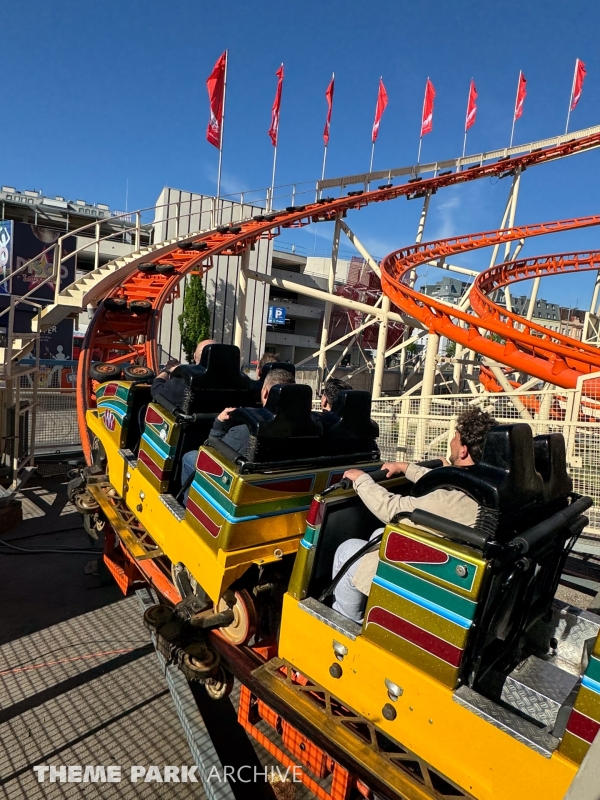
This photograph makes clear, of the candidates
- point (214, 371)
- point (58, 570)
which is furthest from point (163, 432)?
point (58, 570)

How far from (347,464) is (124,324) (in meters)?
5.85

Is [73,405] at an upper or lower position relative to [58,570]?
upper

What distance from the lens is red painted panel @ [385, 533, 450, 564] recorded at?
1630mm

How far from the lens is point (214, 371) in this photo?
10.7 ft

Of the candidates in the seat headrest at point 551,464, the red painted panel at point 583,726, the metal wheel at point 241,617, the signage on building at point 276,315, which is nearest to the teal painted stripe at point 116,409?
the metal wheel at point 241,617

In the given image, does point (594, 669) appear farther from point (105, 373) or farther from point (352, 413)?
point (105, 373)

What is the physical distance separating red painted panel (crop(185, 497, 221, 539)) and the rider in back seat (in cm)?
36

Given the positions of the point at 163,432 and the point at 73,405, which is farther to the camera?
the point at 73,405

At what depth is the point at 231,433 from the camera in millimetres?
2596

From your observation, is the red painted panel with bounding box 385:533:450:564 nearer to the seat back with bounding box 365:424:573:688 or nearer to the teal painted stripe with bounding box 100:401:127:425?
the seat back with bounding box 365:424:573:688

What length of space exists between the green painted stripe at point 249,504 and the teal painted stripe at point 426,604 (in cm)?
72

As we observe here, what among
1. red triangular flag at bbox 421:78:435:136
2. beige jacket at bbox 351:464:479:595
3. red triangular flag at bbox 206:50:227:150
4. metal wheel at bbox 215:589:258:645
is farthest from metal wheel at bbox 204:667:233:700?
red triangular flag at bbox 421:78:435:136

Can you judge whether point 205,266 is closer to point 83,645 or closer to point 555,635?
point 83,645

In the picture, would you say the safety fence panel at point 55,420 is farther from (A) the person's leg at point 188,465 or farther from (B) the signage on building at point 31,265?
(B) the signage on building at point 31,265
